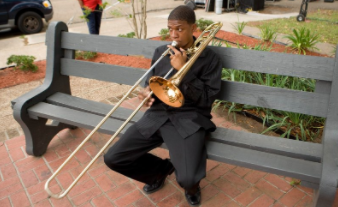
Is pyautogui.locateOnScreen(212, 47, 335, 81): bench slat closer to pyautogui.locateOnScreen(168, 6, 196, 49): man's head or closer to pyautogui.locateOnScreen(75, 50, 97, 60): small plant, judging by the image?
pyautogui.locateOnScreen(168, 6, 196, 49): man's head

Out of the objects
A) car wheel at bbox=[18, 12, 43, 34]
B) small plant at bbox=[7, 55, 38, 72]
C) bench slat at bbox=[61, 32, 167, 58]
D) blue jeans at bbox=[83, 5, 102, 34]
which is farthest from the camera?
car wheel at bbox=[18, 12, 43, 34]

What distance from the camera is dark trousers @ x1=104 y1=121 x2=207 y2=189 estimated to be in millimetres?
2168

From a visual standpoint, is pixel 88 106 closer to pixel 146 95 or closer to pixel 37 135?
pixel 37 135

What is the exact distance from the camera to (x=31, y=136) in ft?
9.83

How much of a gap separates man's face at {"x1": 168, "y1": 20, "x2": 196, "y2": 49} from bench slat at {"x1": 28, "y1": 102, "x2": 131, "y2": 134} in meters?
0.90

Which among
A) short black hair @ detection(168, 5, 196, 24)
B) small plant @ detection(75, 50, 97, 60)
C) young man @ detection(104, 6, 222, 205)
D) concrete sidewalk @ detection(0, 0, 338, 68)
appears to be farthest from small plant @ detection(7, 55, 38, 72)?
short black hair @ detection(168, 5, 196, 24)

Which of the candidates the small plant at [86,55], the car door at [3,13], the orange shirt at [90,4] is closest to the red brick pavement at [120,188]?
the small plant at [86,55]

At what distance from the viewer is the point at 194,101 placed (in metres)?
2.32

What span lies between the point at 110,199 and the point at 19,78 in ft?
11.5

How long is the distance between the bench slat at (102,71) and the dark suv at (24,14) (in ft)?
18.6

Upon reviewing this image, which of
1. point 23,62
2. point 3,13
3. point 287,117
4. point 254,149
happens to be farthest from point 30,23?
point 254,149

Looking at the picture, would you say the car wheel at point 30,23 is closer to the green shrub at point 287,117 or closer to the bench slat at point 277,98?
the green shrub at point 287,117

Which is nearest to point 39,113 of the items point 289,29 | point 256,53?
point 256,53

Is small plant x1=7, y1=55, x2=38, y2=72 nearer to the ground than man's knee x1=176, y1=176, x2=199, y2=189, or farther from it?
farther from it
